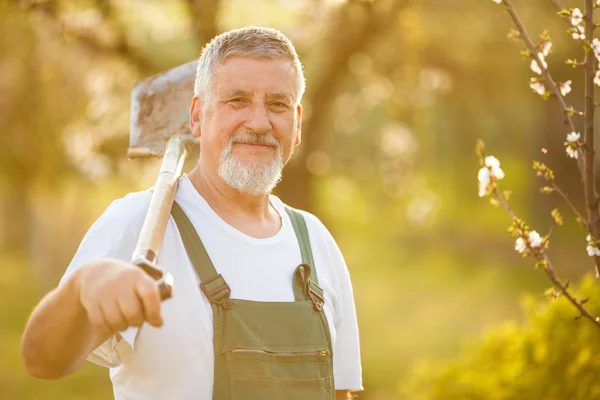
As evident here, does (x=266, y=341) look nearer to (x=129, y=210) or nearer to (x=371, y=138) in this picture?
(x=129, y=210)

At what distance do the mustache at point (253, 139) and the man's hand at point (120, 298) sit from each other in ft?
3.28

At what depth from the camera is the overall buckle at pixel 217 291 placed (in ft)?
7.89

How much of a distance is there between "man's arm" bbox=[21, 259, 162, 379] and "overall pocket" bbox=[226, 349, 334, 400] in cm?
40

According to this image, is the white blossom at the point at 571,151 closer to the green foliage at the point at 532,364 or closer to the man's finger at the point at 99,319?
the green foliage at the point at 532,364

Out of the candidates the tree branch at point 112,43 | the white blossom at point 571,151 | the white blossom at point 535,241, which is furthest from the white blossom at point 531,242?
the tree branch at point 112,43

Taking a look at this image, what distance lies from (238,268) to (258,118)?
1.49 ft

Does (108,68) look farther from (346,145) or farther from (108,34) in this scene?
(346,145)

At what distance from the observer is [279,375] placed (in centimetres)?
244

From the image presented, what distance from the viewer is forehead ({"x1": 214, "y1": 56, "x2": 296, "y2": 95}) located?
8.46 feet

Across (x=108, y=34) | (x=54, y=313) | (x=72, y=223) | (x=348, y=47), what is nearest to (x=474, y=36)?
(x=348, y=47)

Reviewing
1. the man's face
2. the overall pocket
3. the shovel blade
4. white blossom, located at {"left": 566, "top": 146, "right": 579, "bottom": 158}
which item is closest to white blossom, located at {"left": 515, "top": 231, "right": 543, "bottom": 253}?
white blossom, located at {"left": 566, "top": 146, "right": 579, "bottom": 158}

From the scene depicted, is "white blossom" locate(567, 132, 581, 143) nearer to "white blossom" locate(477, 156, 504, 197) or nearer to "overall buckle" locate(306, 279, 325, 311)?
"white blossom" locate(477, 156, 504, 197)

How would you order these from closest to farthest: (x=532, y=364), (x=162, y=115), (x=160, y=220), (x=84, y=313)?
(x=84, y=313) < (x=160, y=220) < (x=162, y=115) < (x=532, y=364)

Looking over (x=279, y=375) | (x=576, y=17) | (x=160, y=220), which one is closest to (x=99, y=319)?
(x=160, y=220)
